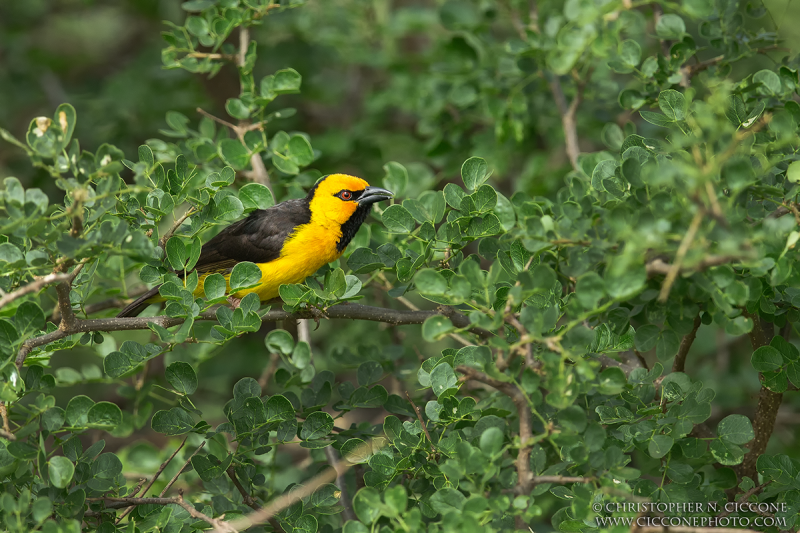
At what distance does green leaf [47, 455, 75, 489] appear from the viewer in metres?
1.93

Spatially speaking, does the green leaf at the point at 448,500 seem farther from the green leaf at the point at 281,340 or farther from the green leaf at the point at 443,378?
the green leaf at the point at 281,340

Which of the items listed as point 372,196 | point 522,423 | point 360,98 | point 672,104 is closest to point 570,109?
point 372,196

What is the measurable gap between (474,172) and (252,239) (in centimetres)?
169

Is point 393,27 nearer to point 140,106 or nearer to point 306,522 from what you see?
point 140,106

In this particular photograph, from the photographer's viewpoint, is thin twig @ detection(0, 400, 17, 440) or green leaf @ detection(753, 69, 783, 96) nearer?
thin twig @ detection(0, 400, 17, 440)

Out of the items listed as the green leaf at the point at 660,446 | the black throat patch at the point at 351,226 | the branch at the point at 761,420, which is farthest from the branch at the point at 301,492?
the black throat patch at the point at 351,226

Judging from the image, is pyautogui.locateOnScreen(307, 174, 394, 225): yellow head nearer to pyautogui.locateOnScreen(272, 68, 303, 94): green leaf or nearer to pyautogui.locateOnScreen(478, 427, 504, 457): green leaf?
pyautogui.locateOnScreen(272, 68, 303, 94): green leaf

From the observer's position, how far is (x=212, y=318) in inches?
102

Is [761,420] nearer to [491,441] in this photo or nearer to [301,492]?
[491,441]

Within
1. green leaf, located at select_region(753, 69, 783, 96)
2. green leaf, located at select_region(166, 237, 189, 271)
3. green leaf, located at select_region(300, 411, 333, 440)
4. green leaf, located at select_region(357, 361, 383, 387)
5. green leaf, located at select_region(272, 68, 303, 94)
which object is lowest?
green leaf, located at select_region(357, 361, 383, 387)

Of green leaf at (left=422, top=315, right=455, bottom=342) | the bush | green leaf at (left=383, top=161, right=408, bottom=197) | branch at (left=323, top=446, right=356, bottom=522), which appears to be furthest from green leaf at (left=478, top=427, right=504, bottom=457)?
green leaf at (left=383, top=161, right=408, bottom=197)

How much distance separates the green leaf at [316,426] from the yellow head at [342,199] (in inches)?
60.4

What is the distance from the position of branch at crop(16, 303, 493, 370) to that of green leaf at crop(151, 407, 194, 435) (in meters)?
0.30

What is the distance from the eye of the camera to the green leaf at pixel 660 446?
2.05m
